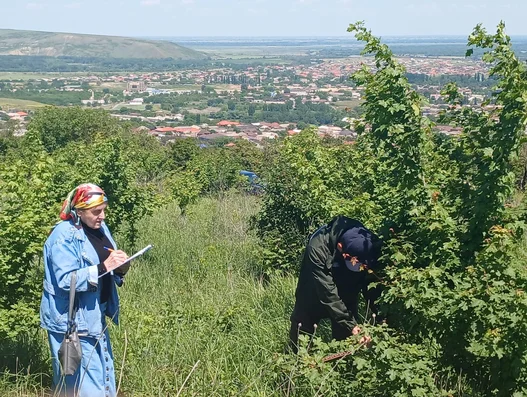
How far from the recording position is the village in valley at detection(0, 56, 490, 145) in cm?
6881

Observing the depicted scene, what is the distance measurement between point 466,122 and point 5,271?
11.4 ft

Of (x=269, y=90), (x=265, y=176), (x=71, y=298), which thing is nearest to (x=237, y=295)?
(x=265, y=176)

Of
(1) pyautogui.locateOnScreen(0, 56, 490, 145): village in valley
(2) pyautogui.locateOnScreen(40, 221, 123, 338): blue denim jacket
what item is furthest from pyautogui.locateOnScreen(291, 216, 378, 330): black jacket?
(1) pyautogui.locateOnScreen(0, 56, 490, 145): village in valley

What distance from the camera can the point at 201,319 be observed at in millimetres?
5945

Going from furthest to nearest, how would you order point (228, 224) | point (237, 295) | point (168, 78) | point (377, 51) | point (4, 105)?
1. point (168, 78)
2. point (4, 105)
3. point (228, 224)
4. point (237, 295)
5. point (377, 51)

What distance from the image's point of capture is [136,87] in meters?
129

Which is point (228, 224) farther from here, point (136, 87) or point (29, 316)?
point (136, 87)

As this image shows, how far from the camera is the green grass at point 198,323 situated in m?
4.65

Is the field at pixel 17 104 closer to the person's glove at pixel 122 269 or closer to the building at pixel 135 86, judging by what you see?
the building at pixel 135 86

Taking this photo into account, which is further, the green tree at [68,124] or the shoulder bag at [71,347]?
the green tree at [68,124]

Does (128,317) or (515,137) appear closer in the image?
(515,137)

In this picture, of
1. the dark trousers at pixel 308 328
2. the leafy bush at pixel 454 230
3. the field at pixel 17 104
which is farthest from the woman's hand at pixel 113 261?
the field at pixel 17 104

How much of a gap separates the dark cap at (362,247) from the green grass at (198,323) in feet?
3.27

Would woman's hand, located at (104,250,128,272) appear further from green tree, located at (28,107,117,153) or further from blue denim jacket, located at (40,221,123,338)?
green tree, located at (28,107,117,153)
